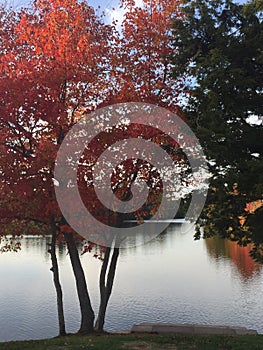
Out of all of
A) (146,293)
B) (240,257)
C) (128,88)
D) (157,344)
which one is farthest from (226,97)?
(240,257)

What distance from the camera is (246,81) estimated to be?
1583 cm

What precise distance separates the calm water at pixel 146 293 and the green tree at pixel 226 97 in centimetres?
1022

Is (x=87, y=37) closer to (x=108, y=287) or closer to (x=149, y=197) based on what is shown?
(x=149, y=197)

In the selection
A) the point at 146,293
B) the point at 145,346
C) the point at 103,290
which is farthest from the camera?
the point at 146,293


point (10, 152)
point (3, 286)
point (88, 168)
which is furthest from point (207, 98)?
point (3, 286)

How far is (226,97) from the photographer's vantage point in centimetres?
1631

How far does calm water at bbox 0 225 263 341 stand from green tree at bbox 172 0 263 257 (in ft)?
33.5

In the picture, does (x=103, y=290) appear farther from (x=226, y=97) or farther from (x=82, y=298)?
(x=226, y=97)

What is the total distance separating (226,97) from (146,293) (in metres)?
21.6

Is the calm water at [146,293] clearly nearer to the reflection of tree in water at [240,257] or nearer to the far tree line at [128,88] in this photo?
the reflection of tree in water at [240,257]

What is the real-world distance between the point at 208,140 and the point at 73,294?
23.1 meters

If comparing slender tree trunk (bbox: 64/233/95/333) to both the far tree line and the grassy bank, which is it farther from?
the grassy bank

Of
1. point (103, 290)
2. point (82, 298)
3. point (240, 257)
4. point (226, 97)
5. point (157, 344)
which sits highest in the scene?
point (226, 97)

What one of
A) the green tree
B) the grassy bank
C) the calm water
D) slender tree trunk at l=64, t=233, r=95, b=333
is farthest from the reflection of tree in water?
the grassy bank
